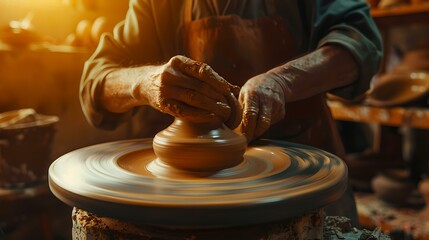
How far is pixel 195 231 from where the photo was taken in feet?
3.04

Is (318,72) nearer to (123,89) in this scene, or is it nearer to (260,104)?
(260,104)

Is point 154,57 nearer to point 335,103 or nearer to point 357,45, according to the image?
point 357,45

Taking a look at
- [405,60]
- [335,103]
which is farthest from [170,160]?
[405,60]

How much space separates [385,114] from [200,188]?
2.46 m

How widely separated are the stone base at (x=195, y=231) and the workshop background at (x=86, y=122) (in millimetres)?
1533

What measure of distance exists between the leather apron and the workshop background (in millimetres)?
1017

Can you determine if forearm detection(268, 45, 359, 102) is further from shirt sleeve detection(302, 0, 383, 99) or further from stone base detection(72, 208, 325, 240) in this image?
stone base detection(72, 208, 325, 240)

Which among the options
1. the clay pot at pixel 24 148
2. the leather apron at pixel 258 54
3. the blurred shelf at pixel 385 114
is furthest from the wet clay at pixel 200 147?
the blurred shelf at pixel 385 114

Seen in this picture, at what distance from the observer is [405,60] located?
137 inches

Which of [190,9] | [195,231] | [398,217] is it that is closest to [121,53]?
[190,9]

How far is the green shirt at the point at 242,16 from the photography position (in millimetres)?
1661

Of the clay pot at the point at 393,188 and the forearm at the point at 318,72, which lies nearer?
the forearm at the point at 318,72

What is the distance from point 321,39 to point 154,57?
2.36 ft

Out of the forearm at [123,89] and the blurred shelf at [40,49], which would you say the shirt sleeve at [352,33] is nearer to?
the forearm at [123,89]
